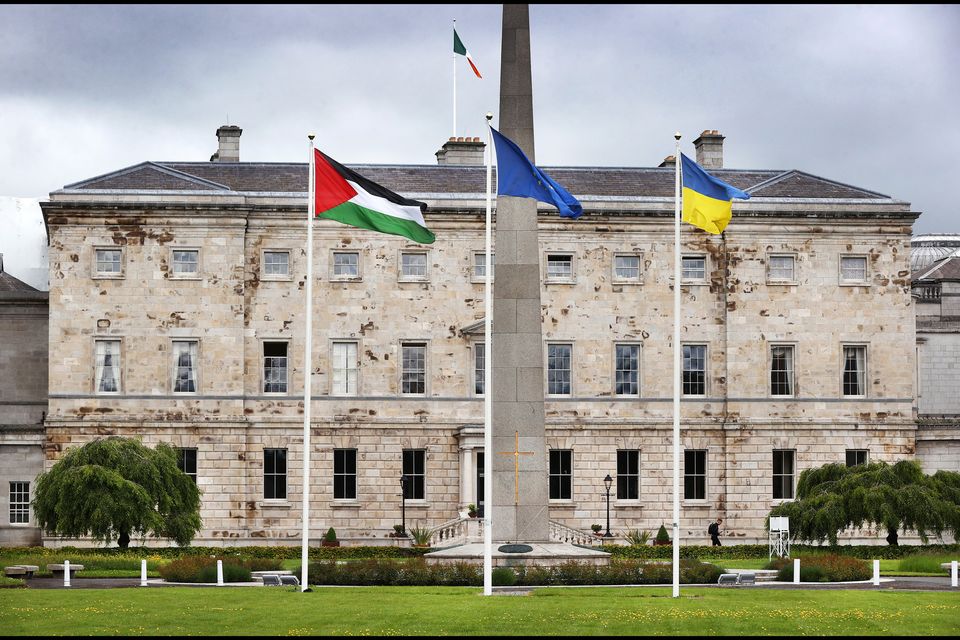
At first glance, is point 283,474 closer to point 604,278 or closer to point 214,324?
point 214,324

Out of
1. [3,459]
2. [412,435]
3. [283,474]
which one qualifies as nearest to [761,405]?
[412,435]

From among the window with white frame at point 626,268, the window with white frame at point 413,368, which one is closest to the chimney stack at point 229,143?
the window with white frame at point 413,368

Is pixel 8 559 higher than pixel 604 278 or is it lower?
lower

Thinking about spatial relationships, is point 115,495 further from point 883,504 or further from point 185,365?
point 883,504

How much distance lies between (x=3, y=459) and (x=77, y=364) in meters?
4.85

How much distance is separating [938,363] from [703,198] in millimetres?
40549

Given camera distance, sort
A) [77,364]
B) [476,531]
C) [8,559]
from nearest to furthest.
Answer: [8,559] < [476,531] < [77,364]

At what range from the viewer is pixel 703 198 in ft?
125

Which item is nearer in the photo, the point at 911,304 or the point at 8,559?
the point at 8,559

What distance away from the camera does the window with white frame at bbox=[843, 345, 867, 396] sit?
220 feet

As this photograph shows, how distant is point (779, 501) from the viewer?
66.0 metres

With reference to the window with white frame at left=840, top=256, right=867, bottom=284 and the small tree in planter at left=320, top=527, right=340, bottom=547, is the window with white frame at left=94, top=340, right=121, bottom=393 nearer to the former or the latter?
the small tree in planter at left=320, top=527, right=340, bottom=547

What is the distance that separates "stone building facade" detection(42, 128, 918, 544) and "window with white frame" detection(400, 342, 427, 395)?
8cm

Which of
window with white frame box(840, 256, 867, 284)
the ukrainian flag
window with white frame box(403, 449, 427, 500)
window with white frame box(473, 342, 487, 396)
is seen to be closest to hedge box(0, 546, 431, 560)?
window with white frame box(403, 449, 427, 500)
